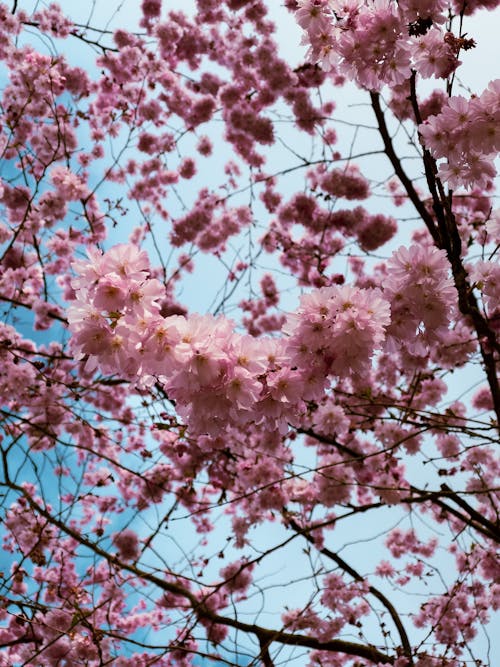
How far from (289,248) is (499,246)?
16.6 feet

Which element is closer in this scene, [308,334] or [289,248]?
[308,334]

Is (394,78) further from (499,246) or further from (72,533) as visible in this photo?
(72,533)

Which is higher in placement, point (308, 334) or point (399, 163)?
point (399, 163)

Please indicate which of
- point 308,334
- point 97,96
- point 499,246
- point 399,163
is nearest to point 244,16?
point 97,96

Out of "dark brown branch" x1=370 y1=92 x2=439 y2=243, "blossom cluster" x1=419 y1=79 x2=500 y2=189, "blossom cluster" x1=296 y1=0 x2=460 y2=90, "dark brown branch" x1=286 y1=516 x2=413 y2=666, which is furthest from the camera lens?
"dark brown branch" x1=286 y1=516 x2=413 y2=666

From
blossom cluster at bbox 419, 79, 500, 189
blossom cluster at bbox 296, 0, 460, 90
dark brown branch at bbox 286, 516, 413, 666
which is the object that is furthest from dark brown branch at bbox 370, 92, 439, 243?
dark brown branch at bbox 286, 516, 413, 666

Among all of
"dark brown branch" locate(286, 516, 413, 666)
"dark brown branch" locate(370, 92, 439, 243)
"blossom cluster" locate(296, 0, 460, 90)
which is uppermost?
"dark brown branch" locate(370, 92, 439, 243)

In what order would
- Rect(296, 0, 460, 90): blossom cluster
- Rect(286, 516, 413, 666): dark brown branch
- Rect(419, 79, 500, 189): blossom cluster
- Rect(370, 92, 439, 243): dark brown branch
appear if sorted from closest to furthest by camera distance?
Rect(419, 79, 500, 189): blossom cluster
Rect(296, 0, 460, 90): blossom cluster
Rect(370, 92, 439, 243): dark brown branch
Rect(286, 516, 413, 666): dark brown branch

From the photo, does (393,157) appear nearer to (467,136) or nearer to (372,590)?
(467,136)

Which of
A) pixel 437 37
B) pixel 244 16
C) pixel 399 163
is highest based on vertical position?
pixel 244 16

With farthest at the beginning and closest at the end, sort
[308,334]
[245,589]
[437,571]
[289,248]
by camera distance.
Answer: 1. [289,248]
2. [245,589]
3. [437,571]
4. [308,334]

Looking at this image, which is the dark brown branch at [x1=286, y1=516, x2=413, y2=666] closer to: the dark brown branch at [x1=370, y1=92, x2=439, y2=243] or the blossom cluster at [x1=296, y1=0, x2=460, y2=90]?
the dark brown branch at [x1=370, y1=92, x2=439, y2=243]

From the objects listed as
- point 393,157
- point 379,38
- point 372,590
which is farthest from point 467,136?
point 372,590

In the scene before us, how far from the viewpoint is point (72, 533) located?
408 centimetres
